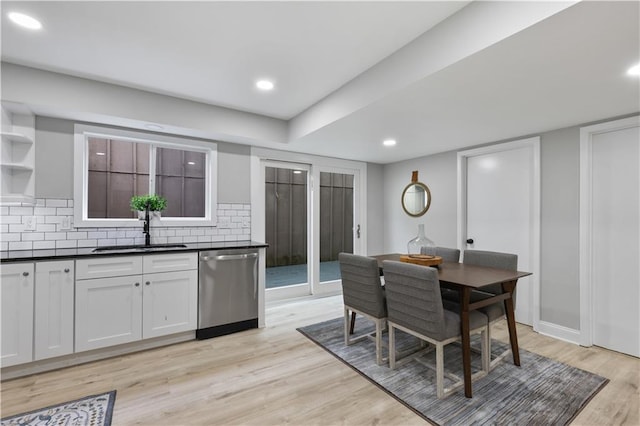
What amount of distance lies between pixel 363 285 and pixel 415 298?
0.58 m

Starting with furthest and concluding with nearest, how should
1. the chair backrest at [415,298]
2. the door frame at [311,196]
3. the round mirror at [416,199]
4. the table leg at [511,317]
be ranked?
the round mirror at [416,199], the door frame at [311,196], the table leg at [511,317], the chair backrest at [415,298]

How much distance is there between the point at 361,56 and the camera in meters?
2.22

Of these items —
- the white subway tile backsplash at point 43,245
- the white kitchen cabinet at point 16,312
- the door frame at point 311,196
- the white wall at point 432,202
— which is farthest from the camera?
the white wall at point 432,202

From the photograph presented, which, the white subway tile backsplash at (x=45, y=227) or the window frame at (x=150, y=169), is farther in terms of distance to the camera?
the window frame at (x=150, y=169)

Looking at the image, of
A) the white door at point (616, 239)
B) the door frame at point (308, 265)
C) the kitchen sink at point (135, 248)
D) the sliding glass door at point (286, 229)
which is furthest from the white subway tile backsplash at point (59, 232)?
the white door at point (616, 239)

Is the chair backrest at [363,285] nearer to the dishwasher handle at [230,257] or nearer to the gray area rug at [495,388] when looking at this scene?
the gray area rug at [495,388]

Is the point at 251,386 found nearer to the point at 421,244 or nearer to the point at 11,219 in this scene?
the point at 421,244

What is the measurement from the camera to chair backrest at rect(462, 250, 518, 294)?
9.02ft

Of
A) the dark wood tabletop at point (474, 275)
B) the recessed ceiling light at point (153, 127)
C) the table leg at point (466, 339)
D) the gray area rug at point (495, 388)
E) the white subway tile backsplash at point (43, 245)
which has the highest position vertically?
the recessed ceiling light at point (153, 127)

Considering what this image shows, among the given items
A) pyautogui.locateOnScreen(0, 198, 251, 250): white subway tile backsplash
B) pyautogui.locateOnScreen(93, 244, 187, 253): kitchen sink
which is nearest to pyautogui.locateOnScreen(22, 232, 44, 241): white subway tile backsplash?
pyautogui.locateOnScreen(0, 198, 251, 250): white subway tile backsplash

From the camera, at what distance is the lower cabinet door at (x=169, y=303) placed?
276 cm

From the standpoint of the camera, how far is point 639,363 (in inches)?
99.7

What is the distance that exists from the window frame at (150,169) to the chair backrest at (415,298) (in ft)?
7.70

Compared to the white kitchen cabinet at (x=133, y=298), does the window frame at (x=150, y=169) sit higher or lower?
higher
